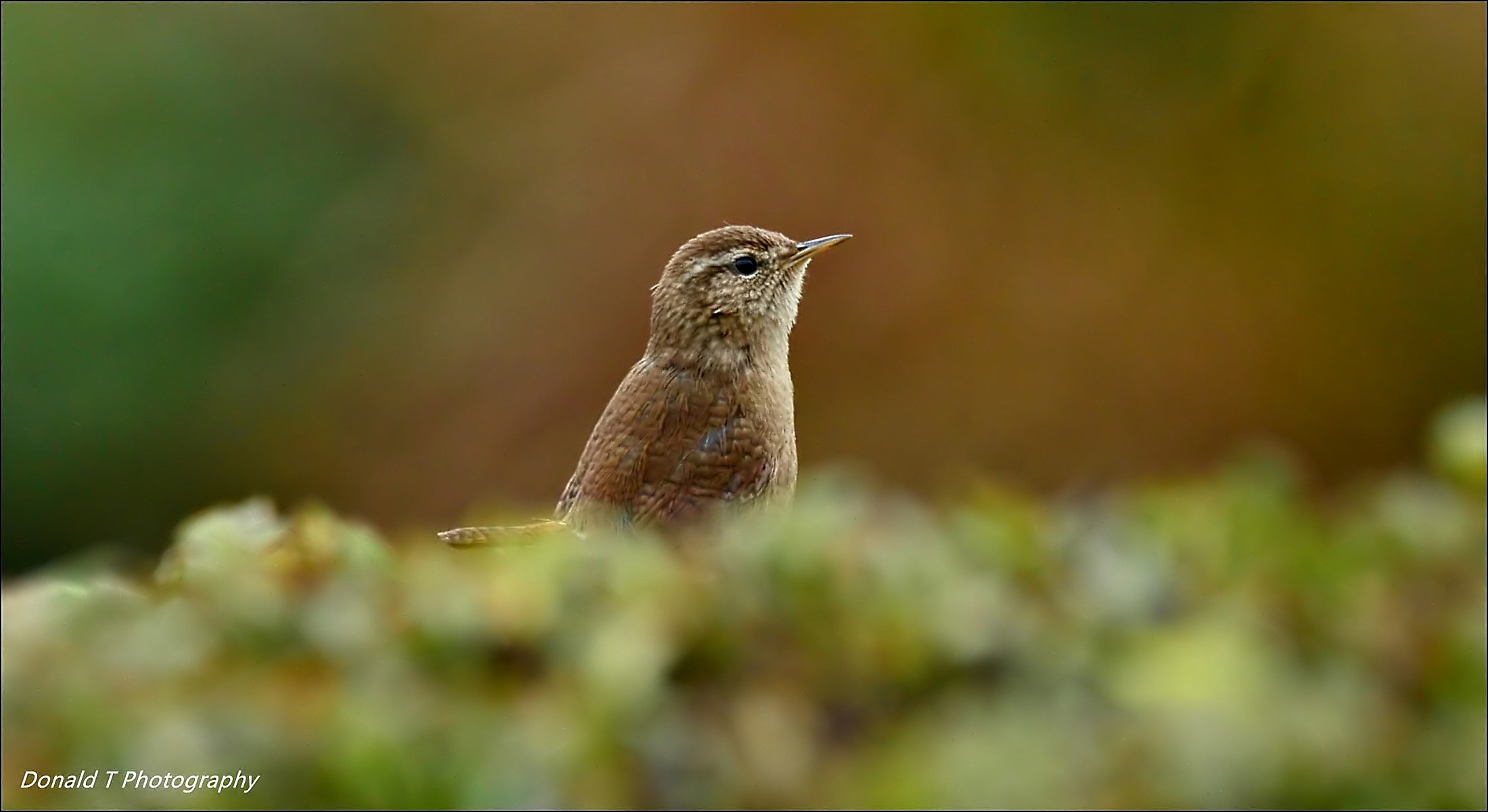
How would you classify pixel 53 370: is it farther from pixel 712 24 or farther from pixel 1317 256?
pixel 1317 256

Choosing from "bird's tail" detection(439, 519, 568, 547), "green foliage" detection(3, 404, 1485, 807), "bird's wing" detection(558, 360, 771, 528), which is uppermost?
"bird's wing" detection(558, 360, 771, 528)

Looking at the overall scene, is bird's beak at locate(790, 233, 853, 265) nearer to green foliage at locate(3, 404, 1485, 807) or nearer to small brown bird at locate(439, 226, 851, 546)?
small brown bird at locate(439, 226, 851, 546)

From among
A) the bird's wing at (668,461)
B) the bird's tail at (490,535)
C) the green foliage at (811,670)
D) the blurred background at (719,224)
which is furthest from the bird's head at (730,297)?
the blurred background at (719,224)

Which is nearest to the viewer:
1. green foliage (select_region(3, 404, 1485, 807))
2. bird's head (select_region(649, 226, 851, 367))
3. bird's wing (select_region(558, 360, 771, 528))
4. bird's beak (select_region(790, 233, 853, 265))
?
green foliage (select_region(3, 404, 1485, 807))

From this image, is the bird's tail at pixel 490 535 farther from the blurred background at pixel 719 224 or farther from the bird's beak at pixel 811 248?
the blurred background at pixel 719 224

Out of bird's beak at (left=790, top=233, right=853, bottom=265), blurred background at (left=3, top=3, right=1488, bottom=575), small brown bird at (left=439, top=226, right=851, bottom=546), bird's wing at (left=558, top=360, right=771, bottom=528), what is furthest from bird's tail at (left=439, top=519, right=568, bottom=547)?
blurred background at (left=3, top=3, right=1488, bottom=575)

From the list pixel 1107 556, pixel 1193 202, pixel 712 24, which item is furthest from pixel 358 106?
pixel 1107 556

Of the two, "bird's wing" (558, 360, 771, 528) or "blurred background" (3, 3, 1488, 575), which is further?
"blurred background" (3, 3, 1488, 575)

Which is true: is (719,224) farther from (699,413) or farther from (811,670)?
(811,670)
